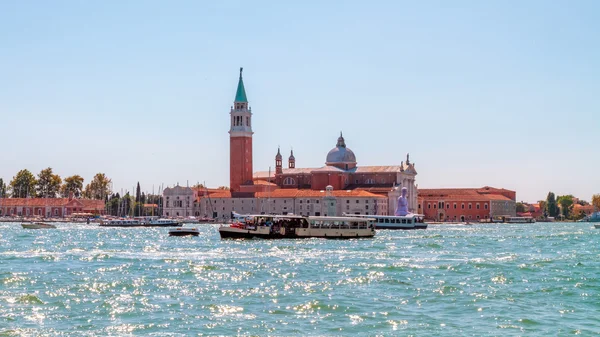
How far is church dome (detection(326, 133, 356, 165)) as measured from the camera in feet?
398

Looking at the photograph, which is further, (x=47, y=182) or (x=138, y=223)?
(x=47, y=182)

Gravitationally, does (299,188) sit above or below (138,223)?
above

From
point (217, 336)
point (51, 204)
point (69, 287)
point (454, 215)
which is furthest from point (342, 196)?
point (217, 336)

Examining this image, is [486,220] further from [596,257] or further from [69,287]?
[69,287]

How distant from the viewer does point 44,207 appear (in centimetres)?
12538

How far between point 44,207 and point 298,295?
4254 inches

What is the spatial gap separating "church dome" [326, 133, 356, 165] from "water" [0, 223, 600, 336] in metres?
83.0

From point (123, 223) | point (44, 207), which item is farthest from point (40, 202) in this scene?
point (123, 223)

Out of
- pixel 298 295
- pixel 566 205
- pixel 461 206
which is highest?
pixel 566 205

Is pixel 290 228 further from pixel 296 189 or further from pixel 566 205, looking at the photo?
pixel 566 205

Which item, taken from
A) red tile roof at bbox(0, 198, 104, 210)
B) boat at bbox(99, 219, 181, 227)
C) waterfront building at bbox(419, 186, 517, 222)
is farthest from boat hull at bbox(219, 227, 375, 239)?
Answer: red tile roof at bbox(0, 198, 104, 210)

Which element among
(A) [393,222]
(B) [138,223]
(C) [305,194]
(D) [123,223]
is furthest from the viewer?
(C) [305,194]

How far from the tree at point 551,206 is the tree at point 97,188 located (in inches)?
2982

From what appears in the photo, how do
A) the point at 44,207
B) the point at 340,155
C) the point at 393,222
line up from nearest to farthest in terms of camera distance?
1. the point at 393,222
2. the point at 340,155
3. the point at 44,207
